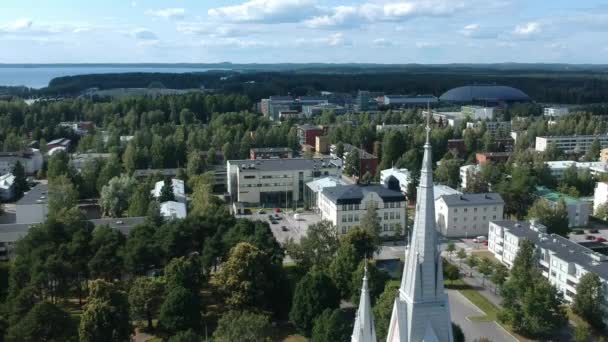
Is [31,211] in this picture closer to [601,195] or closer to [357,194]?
[357,194]

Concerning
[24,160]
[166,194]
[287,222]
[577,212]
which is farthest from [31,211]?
[577,212]

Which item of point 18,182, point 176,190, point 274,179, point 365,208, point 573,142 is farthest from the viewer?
point 573,142

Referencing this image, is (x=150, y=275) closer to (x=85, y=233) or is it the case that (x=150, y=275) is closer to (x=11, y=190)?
(x=85, y=233)

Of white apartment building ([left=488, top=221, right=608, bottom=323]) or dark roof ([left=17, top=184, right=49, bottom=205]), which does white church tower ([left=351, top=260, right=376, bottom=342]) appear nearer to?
white apartment building ([left=488, top=221, right=608, bottom=323])

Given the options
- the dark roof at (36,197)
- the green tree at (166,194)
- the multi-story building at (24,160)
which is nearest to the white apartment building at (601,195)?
the green tree at (166,194)

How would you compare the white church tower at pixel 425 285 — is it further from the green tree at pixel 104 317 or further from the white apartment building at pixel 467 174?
the white apartment building at pixel 467 174
